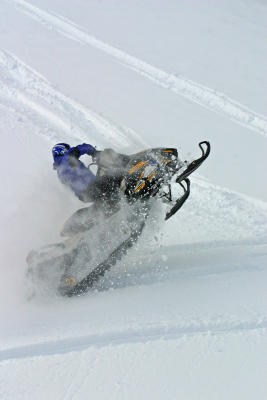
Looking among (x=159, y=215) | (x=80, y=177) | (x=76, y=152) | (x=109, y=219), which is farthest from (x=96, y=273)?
(x=76, y=152)

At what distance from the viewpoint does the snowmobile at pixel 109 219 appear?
381 cm

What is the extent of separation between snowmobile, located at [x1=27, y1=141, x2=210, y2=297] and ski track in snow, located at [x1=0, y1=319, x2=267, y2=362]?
72 cm

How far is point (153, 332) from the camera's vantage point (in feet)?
11.9

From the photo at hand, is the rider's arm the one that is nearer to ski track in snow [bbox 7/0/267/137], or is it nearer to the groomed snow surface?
the groomed snow surface

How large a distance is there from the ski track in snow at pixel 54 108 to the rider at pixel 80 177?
2.28 m

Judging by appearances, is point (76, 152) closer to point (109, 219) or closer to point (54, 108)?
point (109, 219)

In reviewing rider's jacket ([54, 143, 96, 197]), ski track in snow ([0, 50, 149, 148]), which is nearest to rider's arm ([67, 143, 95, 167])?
rider's jacket ([54, 143, 96, 197])

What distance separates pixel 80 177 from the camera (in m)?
4.16

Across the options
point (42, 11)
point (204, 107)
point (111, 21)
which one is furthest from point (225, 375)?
point (42, 11)

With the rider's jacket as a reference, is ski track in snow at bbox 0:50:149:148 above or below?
below

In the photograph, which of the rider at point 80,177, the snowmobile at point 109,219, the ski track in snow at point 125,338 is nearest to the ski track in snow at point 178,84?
the snowmobile at point 109,219

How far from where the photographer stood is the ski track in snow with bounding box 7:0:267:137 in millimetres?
7043

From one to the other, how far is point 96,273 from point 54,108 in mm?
3688

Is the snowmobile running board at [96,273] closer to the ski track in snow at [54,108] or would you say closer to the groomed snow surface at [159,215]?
the groomed snow surface at [159,215]
